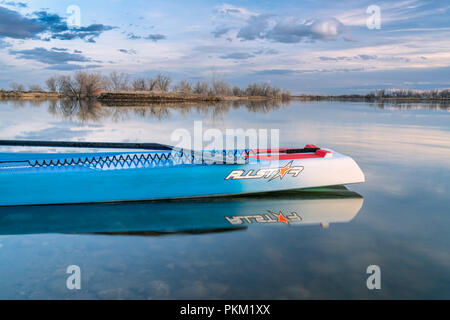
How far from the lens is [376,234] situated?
4.10 m

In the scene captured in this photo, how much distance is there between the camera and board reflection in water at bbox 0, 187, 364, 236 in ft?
13.9

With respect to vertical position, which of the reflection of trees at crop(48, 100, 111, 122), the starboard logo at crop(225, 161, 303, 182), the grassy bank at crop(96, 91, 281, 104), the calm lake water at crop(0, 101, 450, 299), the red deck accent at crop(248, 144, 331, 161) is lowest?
the calm lake water at crop(0, 101, 450, 299)

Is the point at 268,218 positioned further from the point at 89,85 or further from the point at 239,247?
the point at 89,85

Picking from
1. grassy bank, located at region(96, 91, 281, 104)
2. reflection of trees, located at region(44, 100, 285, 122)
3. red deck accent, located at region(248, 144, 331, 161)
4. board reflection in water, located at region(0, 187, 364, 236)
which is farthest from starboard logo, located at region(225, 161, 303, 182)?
grassy bank, located at region(96, 91, 281, 104)

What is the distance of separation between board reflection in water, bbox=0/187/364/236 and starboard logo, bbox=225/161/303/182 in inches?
15.5

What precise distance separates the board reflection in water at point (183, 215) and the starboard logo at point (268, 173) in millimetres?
393

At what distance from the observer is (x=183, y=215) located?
4719mm

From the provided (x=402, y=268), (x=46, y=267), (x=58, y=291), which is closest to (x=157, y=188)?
(x=46, y=267)

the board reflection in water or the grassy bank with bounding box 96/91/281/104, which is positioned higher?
the grassy bank with bounding box 96/91/281/104

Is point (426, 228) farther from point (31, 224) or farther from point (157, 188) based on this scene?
point (31, 224)

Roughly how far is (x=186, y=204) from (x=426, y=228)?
3.34 metres

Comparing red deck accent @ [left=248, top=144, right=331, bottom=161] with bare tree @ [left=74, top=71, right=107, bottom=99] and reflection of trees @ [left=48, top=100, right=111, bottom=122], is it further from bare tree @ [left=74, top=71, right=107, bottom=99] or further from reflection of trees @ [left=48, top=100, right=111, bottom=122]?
bare tree @ [left=74, top=71, right=107, bottom=99]

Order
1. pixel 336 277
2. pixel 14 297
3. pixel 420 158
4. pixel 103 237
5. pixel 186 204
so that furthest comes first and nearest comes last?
pixel 420 158
pixel 186 204
pixel 103 237
pixel 336 277
pixel 14 297

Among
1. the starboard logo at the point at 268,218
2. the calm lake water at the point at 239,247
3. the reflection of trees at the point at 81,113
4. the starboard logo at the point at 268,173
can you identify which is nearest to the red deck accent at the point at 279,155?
the starboard logo at the point at 268,173
